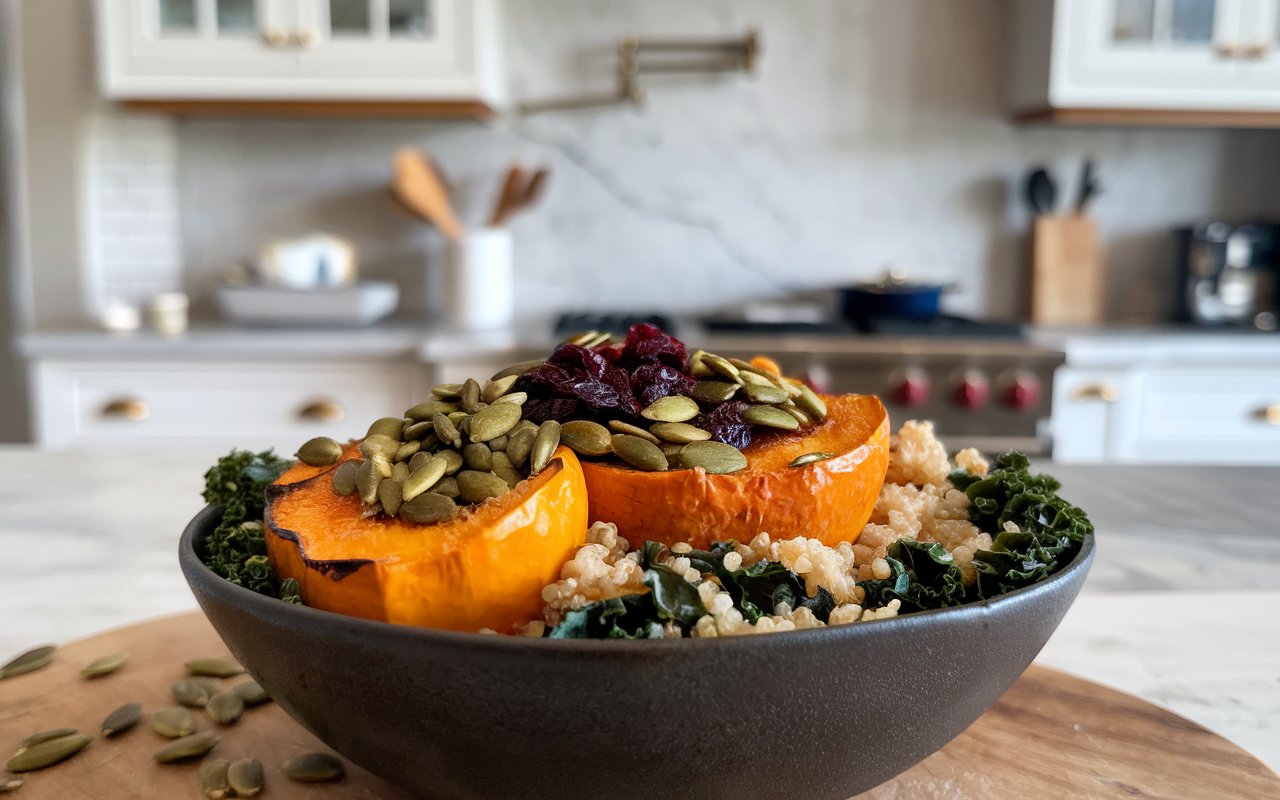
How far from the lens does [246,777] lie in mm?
551

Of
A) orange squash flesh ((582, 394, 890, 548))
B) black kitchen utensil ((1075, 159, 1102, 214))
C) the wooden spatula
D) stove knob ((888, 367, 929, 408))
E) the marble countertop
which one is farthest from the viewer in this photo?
black kitchen utensil ((1075, 159, 1102, 214))

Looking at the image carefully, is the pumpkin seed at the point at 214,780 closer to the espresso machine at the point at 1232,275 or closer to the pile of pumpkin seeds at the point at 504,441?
the pile of pumpkin seeds at the point at 504,441

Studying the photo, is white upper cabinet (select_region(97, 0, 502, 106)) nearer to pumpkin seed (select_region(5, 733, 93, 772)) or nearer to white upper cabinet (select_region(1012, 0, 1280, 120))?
white upper cabinet (select_region(1012, 0, 1280, 120))

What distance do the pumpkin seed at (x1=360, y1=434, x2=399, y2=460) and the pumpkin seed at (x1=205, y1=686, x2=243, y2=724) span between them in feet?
0.71

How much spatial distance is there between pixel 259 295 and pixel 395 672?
2.25 meters

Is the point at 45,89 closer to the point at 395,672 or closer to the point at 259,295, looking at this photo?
the point at 259,295

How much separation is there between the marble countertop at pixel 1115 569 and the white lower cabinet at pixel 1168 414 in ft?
3.27

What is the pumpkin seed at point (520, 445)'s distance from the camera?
1.62ft

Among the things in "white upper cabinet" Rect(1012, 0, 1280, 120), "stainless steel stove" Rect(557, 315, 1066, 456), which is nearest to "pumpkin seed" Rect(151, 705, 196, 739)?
"stainless steel stove" Rect(557, 315, 1066, 456)

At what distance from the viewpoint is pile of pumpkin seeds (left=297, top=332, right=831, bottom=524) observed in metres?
0.48

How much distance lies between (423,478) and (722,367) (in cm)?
18

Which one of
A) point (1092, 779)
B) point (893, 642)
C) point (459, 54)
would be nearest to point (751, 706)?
point (893, 642)

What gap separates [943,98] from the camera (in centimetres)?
281

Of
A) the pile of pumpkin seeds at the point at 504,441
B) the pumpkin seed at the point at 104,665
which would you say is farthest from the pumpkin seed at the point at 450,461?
the pumpkin seed at the point at 104,665
